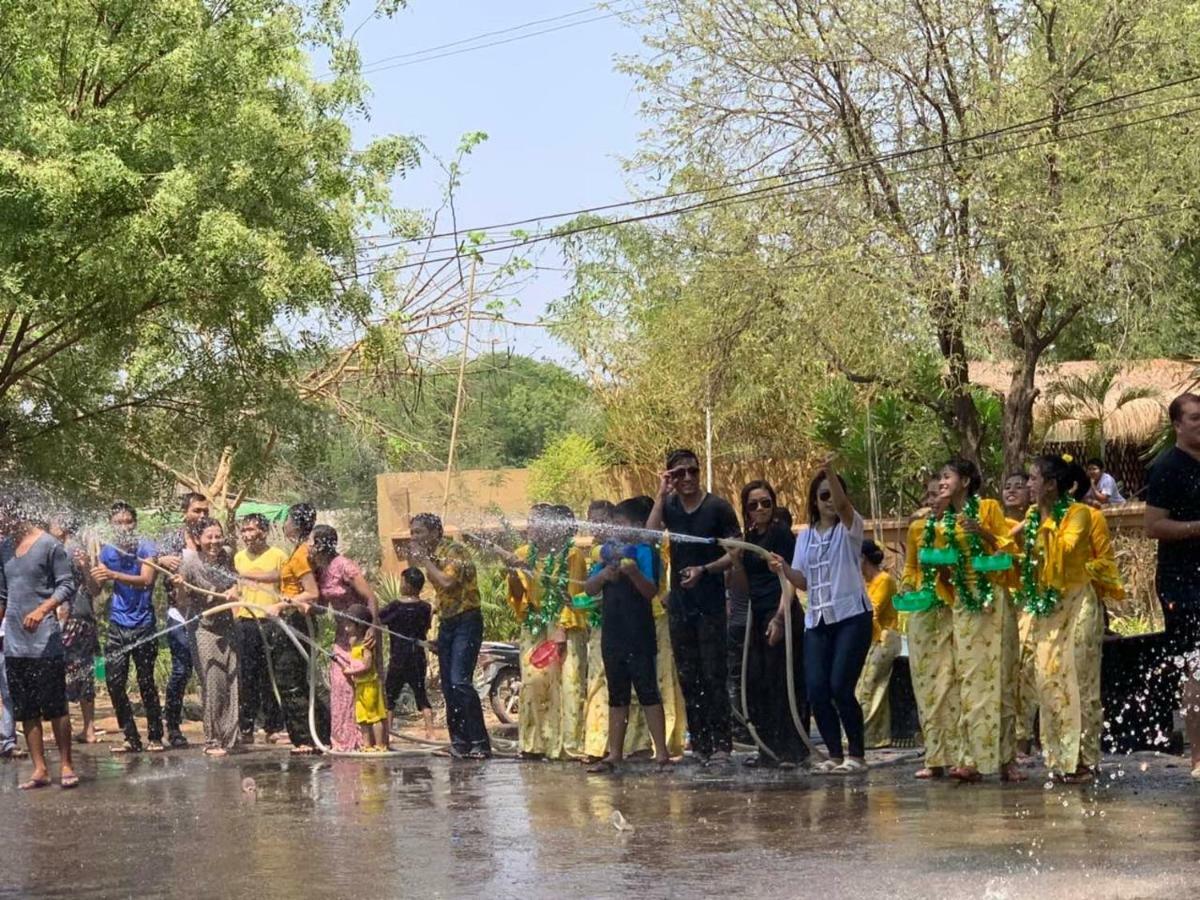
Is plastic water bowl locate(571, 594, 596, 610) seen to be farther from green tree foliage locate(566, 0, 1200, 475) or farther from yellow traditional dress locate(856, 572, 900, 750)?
green tree foliage locate(566, 0, 1200, 475)

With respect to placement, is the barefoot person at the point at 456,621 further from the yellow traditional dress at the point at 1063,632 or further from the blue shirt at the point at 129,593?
the yellow traditional dress at the point at 1063,632

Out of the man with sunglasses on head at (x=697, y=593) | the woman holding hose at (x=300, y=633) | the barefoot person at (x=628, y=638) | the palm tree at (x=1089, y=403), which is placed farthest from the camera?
the palm tree at (x=1089, y=403)

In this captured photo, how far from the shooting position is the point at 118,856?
8.70 metres

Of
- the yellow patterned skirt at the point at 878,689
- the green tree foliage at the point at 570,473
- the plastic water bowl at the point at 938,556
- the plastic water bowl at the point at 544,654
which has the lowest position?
the yellow patterned skirt at the point at 878,689

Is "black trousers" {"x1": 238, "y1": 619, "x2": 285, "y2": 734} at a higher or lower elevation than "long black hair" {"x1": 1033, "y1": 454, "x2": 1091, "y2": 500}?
lower

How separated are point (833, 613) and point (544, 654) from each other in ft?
8.63

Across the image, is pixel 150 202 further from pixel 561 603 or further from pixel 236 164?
pixel 561 603

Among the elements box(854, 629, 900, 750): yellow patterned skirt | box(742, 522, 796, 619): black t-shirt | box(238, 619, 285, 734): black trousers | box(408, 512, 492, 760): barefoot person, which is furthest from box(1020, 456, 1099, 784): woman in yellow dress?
box(238, 619, 285, 734): black trousers

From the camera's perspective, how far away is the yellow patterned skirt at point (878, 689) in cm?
1253

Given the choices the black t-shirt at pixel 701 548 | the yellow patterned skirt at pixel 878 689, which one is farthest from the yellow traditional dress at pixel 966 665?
the yellow patterned skirt at pixel 878 689

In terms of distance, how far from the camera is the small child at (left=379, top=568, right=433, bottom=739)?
14.3 metres

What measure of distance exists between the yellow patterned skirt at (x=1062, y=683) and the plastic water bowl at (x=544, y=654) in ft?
12.4

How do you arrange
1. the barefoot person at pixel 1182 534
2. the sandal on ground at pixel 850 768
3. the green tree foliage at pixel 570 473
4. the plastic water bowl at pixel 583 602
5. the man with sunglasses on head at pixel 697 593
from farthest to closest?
the green tree foliage at pixel 570 473, the plastic water bowl at pixel 583 602, the man with sunglasses on head at pixel 697 593, the sandal on ground at pixel 850 768, the barefoot person at pixel 1182 534

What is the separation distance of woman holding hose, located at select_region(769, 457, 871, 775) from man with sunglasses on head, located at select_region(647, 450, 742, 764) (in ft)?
1.78
